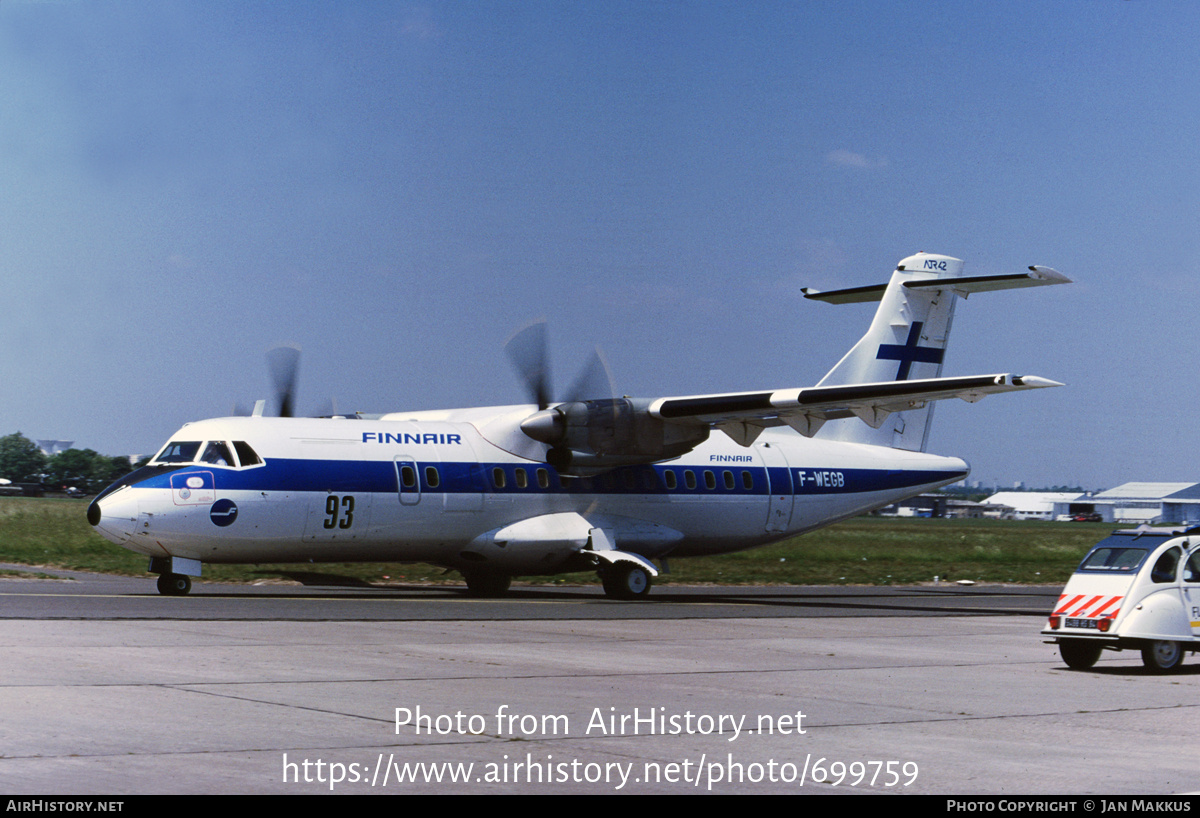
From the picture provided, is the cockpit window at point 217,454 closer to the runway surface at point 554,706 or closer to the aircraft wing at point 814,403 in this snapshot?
the runway surface at point 554,706

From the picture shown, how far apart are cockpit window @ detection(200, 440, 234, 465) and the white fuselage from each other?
0.10 metres

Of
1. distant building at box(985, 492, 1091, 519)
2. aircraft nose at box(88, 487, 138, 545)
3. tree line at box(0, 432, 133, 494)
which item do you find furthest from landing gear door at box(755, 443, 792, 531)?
distant building at box(985, 492, 1091, 519)

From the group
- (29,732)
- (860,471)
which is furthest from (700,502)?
(29,732)

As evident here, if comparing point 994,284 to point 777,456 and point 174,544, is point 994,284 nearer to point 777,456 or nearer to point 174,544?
point 777,456

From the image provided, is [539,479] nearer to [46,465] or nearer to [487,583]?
[487,583]

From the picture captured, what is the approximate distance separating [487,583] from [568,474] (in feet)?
10.1

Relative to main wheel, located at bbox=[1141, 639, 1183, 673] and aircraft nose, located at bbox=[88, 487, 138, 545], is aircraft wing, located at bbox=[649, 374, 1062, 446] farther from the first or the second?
aircraft nose, located at bbox=[88, 487, 138, 545]

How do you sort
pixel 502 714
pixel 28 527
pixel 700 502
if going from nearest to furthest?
pixel 502 714
pixel 700 502
pixel 28 527

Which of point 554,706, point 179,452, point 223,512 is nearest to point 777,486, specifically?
point 223,512

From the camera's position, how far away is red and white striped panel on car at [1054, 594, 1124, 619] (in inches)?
546

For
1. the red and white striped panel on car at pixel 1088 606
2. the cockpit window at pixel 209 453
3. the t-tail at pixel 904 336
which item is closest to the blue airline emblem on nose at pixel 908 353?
the t-tail at pixel 904 336

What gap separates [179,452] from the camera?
21.8 meters

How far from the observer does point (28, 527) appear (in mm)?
48406

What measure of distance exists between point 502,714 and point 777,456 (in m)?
18.8
